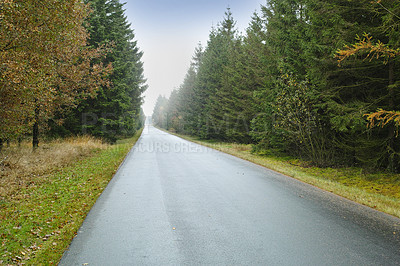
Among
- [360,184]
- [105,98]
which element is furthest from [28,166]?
[360,184]

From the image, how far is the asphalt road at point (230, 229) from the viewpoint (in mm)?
3373

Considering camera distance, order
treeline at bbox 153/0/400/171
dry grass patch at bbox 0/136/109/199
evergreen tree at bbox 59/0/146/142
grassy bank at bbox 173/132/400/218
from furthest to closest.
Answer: evergreen tree at bbox 59/0/146/142, treeline at bbox 153/0/400/171, dry grass patch at bbox 0/136/109/199, grassy bank at bbox 173/132/400/218

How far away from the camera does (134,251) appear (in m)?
3.53

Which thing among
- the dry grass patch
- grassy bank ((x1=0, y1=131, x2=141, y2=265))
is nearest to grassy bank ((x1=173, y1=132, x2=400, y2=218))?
grassy bank ((x1=0, y1=131, x2=141, y2=265))

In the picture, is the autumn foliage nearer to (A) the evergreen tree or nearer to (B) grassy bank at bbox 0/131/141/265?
(B) grassy bank at bbox 0/131/141/265

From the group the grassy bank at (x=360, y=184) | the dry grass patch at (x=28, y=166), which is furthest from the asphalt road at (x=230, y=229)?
the dry grass patch at (x=28, y=166)

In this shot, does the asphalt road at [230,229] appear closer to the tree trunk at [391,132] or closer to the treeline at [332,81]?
the treeline at [332,81]

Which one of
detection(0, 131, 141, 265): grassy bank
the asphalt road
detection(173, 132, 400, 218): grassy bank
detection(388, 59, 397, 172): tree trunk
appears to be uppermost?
detection(388, 59, 397, 172): tree trunk

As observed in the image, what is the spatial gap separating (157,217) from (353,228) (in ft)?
12.0

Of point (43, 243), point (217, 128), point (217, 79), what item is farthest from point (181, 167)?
point (217, 79)

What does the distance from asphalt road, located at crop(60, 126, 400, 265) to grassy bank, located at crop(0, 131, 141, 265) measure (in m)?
0.35

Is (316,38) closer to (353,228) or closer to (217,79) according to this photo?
(353,228)

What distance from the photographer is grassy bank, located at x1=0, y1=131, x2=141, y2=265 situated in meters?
3.71

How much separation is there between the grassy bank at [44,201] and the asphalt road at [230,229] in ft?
1.14
